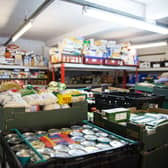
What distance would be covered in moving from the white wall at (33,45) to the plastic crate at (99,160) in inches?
206

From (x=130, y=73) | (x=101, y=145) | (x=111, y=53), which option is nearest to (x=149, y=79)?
(x=130, y=73)

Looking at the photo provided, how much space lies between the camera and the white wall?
566 cm

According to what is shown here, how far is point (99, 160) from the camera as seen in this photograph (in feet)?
2.83

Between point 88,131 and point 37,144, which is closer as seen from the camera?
point 37,144

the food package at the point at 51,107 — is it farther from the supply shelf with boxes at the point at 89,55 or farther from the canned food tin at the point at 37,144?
the supply shelf with boxes at the point at 89,55

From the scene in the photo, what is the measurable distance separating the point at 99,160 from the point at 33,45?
18.6 ft

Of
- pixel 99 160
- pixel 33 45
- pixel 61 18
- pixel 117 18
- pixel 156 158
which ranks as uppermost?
pixel 61 18

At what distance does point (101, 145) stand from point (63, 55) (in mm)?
2572

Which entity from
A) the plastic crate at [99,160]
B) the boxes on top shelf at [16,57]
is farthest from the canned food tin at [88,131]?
the boxes on top shelf at [16,57]

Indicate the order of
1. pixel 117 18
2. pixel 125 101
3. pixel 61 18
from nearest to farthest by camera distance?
pixel 125 101 < pixel 117 18 < pixel 61 18

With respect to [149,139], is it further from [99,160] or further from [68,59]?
[68,59]

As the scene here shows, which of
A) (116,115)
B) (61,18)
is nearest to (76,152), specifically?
(116,115)

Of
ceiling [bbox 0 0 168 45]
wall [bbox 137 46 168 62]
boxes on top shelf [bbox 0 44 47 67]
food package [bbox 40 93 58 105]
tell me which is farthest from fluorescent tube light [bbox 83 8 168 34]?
boxes on top shelf [bbox 0 44 47 67]

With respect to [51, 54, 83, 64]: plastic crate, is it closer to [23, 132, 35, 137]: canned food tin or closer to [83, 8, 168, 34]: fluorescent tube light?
[83, 8, 168, 34]: fluorescent tube light
